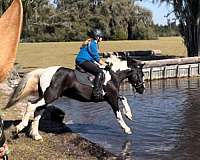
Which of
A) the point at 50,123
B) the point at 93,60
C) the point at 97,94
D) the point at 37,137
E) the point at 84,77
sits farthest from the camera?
the point at 50,123

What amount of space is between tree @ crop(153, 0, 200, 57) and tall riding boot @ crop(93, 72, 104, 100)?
2323 cm

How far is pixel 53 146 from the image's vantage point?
9.01 m

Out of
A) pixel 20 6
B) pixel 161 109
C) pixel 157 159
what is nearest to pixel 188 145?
pixel 157 159

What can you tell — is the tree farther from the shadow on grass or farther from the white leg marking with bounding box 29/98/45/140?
the white leg marking with bounding box 29/98/45/140

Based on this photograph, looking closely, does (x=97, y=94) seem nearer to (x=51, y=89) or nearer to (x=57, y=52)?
(x=51, y=89)

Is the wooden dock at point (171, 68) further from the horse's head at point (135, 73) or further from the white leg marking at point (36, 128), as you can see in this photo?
the white leg marking at point (36, 128)

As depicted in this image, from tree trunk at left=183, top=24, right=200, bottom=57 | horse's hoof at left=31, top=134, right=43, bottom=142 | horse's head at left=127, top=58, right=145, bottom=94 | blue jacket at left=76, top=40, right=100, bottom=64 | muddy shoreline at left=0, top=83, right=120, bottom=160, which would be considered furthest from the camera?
tree trunk at left=183, top=24, right=200, bottom=57

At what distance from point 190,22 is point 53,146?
89.1 feet

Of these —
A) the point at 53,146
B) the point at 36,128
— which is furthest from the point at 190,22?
the point at 53,146

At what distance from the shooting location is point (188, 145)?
10.1m

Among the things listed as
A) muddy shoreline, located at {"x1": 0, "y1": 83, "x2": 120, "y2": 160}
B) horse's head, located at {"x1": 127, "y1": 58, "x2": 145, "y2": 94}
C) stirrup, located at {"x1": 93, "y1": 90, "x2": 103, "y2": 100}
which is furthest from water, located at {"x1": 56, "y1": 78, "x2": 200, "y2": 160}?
horse's head, located at {"x1": 127, "y1": 58, "x2": 145, "y2": 94}

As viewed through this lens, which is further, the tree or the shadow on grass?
the tree

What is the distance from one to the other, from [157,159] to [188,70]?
17.6 metres

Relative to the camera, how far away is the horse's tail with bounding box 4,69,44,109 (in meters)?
9.87
